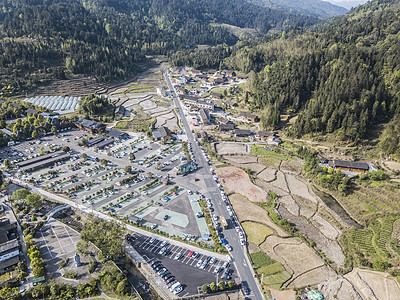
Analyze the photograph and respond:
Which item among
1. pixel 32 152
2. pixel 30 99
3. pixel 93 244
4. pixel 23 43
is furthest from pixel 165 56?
pixel 93 244

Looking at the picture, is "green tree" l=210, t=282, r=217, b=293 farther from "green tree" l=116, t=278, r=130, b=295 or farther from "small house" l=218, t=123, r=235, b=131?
"small house" l=218, t=123, r=235, b=131

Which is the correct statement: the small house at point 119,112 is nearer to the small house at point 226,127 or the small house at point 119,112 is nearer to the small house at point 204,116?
the small house at point 204,116

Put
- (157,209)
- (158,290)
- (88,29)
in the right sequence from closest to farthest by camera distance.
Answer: (158,290) → (157,209) → (88,29)

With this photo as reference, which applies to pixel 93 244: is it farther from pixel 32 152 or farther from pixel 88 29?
pixel 88 29

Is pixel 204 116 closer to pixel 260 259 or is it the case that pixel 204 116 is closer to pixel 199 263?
pixel 260 259

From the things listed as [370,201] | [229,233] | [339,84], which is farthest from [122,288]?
[339,84]
